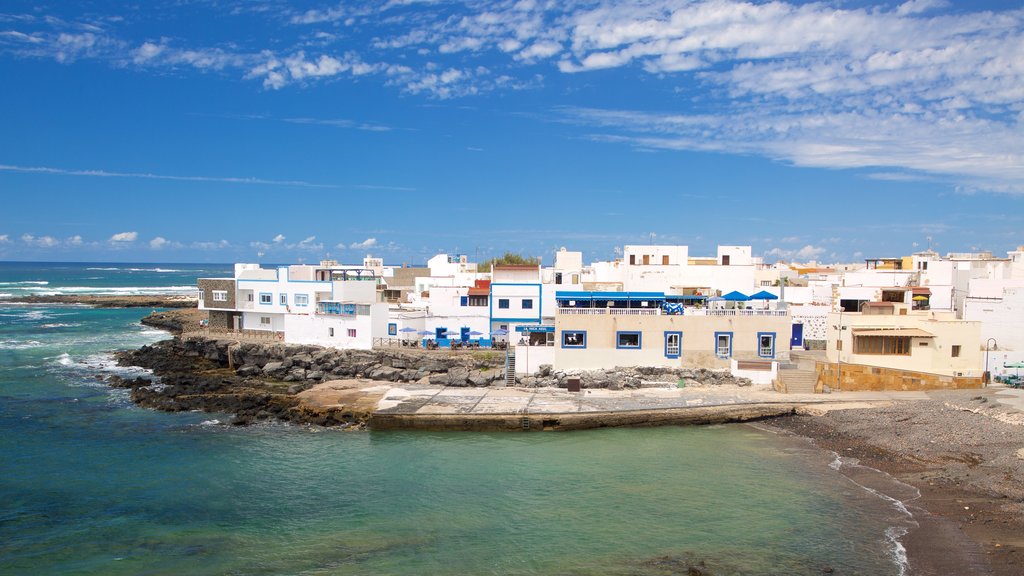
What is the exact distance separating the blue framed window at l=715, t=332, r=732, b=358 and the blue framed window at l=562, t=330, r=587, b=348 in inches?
242

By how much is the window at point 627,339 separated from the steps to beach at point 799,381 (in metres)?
6.63

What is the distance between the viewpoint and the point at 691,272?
4947 cm

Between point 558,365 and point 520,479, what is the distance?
1260 centimetres

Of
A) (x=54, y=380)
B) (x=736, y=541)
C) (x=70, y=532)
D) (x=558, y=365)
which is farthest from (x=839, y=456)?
(x=54, y=380)

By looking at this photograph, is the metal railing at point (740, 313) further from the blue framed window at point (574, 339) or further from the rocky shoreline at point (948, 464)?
the rocky shoreline at point (948, 464)

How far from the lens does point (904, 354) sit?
30.9 metres

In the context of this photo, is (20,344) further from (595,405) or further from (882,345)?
(882,345)

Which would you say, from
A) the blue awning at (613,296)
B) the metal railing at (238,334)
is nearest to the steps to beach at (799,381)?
the blue awning at (613,296)

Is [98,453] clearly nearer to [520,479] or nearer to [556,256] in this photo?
→ [520,479]

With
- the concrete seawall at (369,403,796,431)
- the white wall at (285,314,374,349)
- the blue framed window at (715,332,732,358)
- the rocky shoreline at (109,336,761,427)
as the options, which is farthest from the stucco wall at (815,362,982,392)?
the white wall at (285,314,374,349)

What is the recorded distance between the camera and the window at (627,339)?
1323 inches

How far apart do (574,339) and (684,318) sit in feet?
17.1

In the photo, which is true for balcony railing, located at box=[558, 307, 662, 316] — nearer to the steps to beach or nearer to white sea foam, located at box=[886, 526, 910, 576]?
the steps to beach

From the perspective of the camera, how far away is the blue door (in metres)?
38.3
